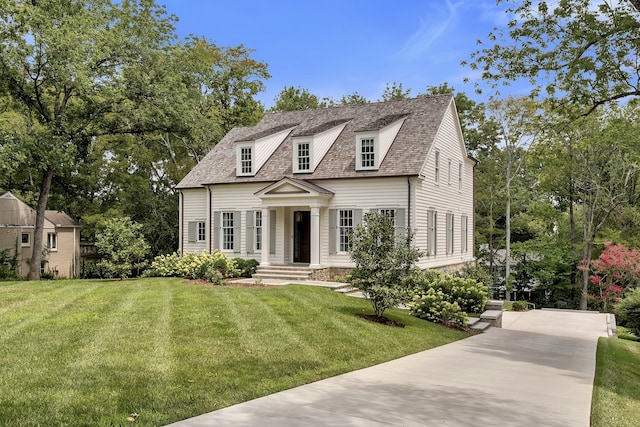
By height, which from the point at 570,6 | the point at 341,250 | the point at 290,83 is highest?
the point at 290,83

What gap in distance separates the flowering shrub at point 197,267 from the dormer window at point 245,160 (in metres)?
4.09

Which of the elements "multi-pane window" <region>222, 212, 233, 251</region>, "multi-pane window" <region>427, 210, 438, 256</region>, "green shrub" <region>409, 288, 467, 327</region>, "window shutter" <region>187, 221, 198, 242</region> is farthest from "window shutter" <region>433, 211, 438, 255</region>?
"window shutter" <region>187, 221, 198, 242</region>

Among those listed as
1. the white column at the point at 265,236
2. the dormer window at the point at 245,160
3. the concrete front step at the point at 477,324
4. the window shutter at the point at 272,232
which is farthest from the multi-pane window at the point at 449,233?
the dormer window at the point at 245,160

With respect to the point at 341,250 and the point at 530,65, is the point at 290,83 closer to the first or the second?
the point at 341,250

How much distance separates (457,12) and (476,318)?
8.73 metres

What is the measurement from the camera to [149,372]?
7.14 meters

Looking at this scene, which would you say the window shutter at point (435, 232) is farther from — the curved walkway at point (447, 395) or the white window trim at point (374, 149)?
the curved walkway at point (447, 395)

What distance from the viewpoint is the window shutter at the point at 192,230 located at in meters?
25.6

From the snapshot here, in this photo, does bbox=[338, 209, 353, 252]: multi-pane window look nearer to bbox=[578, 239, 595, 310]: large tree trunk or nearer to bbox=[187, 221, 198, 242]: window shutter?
bbox=[187, 221, 198, 242]: window shutter

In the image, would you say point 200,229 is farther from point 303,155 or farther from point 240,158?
point 303,155

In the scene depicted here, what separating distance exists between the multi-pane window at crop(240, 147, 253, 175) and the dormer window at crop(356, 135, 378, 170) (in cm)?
540

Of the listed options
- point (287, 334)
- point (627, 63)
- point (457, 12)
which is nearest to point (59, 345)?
point (287, 334)

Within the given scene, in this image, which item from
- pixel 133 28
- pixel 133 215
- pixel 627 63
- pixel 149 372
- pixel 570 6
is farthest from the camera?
pixel 133 215

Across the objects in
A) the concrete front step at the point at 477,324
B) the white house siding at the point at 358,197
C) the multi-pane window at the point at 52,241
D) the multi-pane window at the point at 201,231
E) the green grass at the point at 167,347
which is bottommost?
the concrete front step at the point at 477,324
